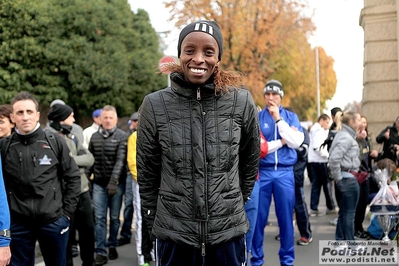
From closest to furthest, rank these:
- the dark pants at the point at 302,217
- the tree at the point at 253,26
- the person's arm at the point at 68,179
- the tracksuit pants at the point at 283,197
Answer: the person's arm at the point at 68,179 < the tracksuit pants at the point at 283,197 < the dark pants at the point at 302,217 < the tree at the point at 253,26

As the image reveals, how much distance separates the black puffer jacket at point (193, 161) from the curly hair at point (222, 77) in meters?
0.05

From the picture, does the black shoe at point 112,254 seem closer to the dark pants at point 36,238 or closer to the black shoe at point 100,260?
the black shoe at point 100,260

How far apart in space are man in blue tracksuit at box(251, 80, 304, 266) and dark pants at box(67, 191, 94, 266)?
2.00 metres

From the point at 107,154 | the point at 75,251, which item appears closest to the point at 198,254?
the point at 107,154

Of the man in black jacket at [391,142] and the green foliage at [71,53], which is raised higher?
the green foliage at [71,53]

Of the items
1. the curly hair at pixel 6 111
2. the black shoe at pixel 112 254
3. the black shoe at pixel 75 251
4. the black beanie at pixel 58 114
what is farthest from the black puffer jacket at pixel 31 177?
the black shoe at pixel 75 251

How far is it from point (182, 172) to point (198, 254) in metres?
0.51

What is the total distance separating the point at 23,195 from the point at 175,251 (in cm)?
202

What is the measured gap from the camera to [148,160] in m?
3.28

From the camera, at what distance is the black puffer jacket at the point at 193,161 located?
10.2ft

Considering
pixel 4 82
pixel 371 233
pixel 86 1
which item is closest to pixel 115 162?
pixel 371 233

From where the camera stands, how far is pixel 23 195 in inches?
182

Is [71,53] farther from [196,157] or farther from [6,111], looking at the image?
[196,157]

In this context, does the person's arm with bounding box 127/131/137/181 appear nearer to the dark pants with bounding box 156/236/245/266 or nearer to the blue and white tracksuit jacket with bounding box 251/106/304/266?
the blue and white tracksuit jacket with bounding box 251/106/304/266
